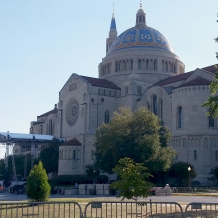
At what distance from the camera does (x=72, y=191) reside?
136 ft

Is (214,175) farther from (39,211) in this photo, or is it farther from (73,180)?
(39,211)

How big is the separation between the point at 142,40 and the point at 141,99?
51.1 feet

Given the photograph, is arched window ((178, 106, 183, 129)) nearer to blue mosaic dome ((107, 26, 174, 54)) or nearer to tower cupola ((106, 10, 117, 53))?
blue mosaic dome ((107, 26, 174, 54))

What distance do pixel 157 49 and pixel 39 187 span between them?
201ft

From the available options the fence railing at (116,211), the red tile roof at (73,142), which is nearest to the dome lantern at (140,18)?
the red tile roof at (73,142)

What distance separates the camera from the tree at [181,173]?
171 ft

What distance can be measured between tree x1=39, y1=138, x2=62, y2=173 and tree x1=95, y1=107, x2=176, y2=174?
23441 mm

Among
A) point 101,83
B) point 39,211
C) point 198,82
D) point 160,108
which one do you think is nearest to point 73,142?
point 101,83

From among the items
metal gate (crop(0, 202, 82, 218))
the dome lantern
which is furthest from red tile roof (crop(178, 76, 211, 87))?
metal gate (crop(0, 202, 82, 218))

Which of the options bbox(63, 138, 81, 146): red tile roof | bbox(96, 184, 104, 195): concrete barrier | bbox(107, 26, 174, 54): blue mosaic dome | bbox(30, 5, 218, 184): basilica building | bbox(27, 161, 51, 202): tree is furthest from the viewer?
bbox(107, 26, 174, 54): blue mosaic dome

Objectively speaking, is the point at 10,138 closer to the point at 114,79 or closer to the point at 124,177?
the point at 114,79

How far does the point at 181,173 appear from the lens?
52.1 metres

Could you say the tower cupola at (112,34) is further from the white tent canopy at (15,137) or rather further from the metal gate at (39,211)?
the metal gate at (39,211)

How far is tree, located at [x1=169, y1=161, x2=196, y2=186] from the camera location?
52.0 meters
